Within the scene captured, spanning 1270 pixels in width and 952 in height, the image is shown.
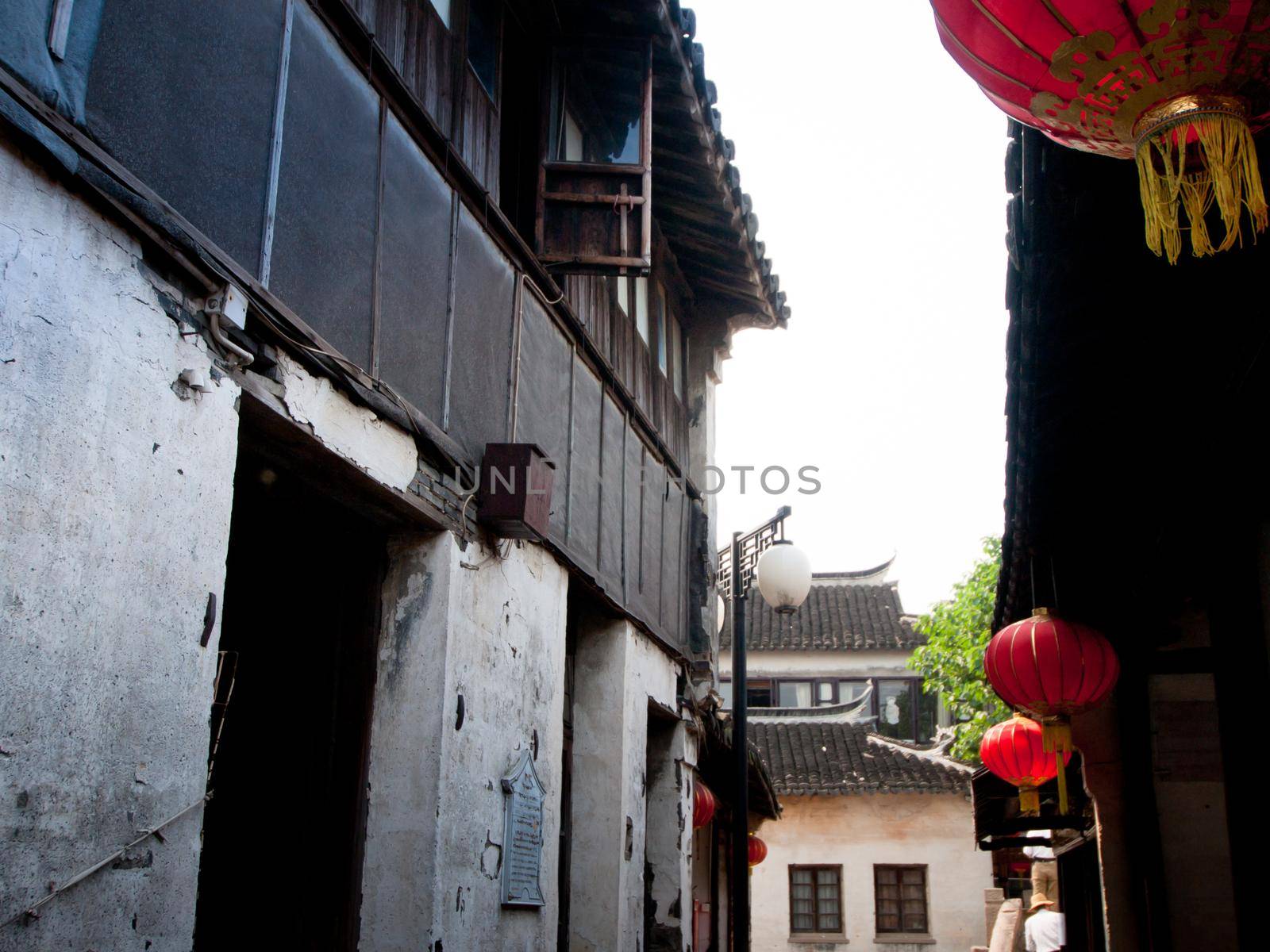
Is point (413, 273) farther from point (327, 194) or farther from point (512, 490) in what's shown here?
point (512, 490)

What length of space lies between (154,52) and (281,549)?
3.07m

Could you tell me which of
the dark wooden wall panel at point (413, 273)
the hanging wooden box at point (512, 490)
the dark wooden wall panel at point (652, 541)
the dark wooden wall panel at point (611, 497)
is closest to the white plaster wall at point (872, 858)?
the dark wooden wall panel at point (652, 541)

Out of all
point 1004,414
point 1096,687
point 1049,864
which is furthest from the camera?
point 1049,864

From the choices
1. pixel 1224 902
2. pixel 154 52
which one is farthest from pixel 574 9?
pixel 1224 902

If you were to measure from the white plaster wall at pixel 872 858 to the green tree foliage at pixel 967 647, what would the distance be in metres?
5.62

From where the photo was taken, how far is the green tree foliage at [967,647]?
890 inches

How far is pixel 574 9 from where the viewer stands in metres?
9.03

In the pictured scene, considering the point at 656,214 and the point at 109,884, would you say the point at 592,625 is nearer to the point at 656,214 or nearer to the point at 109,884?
the point at 656,214

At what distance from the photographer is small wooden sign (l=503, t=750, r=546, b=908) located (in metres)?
7.48

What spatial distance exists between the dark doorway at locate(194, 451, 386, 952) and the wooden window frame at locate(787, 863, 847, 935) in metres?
24.2

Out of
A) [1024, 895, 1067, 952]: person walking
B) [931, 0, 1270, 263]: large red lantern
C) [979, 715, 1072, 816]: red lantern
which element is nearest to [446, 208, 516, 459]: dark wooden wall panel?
[931, 0, 1270, 263]: large red lantern

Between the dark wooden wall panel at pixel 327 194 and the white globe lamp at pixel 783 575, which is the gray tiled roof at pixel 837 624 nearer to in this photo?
the white globe lamp at pixel 783 575

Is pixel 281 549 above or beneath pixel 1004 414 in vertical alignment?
beneath

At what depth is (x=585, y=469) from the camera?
9695 mm
